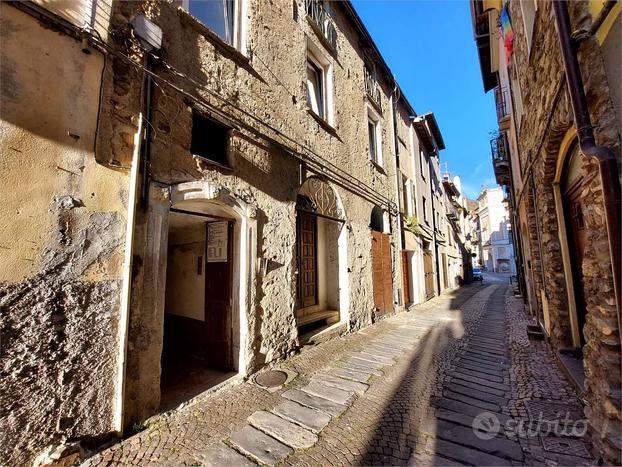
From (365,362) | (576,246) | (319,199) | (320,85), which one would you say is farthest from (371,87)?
(365,362)

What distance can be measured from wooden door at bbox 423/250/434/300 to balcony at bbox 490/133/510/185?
15.5 feet

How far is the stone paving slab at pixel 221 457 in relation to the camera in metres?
2.31

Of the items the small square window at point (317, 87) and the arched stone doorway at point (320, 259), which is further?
the small square window at point (317, 87)

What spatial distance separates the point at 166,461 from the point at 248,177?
3.32 meters

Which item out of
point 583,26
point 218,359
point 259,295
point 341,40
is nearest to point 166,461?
point 218,359

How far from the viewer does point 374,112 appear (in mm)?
9227

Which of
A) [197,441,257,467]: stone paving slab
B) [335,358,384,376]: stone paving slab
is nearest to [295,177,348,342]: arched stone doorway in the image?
[335,358,384,376]: stone paving slab

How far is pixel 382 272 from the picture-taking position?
8031 millimetres

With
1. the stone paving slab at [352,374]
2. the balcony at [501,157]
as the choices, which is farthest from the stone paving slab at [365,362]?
the balcony at [501,157]

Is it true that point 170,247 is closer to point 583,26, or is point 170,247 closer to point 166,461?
point 166,461

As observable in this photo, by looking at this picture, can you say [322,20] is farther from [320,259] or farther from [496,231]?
[496,231]

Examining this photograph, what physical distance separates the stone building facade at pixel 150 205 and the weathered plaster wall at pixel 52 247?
1cm

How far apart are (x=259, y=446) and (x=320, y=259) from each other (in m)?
4.61

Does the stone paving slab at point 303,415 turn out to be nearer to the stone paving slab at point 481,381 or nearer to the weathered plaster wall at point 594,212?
the stone paving slab at point 481,381
